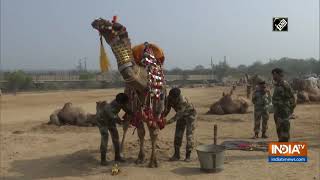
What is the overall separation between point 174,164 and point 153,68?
2.03m

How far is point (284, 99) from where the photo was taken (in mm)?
10875

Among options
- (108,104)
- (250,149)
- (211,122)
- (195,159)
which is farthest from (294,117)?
(108,104)

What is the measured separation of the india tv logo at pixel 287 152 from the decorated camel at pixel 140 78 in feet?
8.29

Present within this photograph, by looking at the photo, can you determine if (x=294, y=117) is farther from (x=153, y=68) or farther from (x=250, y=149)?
(x=153, y=68)

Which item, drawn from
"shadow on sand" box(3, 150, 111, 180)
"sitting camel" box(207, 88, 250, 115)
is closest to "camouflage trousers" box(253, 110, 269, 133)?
"shadow on sand" box(3, 150, 111, 180)

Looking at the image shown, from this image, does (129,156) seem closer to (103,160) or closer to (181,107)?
(103,160)

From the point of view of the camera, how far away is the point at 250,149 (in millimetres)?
11266

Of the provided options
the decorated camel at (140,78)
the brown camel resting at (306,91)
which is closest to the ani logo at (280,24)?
the decorated camel at (140,78)

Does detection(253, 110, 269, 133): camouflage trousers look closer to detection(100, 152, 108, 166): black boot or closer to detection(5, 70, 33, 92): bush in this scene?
detection(100, 152, 108, 166): black boot

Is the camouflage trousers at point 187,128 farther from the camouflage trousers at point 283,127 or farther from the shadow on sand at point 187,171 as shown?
the camouflage trousers at point 283,127

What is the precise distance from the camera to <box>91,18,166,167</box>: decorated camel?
9.23 metres

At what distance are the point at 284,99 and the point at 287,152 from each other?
1.21 metres

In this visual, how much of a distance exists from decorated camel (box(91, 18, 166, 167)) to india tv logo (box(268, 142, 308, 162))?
8.29ft

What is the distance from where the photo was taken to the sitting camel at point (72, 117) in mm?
17062
